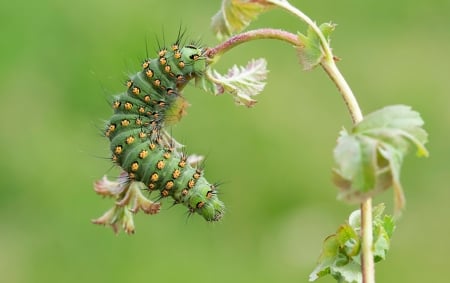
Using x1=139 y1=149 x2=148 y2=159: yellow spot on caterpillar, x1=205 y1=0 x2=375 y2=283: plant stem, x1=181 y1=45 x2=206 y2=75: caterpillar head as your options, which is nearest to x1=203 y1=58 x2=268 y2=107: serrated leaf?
x1=181 y1=45 x2=206 y2=75: caterpillar head

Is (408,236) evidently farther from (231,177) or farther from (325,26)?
(325,26)

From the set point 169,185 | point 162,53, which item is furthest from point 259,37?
point 169,185

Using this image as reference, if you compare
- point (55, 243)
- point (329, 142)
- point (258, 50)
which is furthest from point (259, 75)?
point (258, 50)

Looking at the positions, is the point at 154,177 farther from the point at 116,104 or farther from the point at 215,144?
the point at 215,144

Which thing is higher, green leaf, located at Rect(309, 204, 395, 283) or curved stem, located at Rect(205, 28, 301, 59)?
curved stem, located at Rect(205, 28, 301, 59)

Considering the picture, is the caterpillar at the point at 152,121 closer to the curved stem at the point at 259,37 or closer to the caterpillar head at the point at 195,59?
the caterpillar head at the point at 195,59

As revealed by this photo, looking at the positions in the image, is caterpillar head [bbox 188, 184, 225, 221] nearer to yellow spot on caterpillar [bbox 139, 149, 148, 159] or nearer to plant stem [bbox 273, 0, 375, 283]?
yellow spot on caterpillar [bbox 139, 149, 148, 159]

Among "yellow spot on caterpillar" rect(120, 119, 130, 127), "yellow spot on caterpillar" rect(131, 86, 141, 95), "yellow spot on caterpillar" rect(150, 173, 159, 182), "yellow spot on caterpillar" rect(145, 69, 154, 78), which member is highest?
"yellow spot on caterpillar" rect(145, 69, 154, 78)

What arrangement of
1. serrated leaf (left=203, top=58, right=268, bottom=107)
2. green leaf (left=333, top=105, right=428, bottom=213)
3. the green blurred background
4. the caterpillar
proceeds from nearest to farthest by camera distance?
green leaf (left=333, top=105, right=428, bottom=213)
serrated leaf (left=203, top=58, right=268, bottom=107)
the caterpillar
the green blurred background
